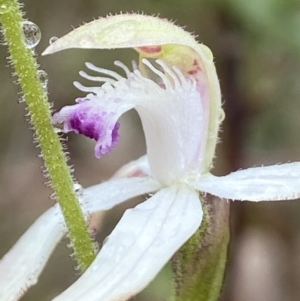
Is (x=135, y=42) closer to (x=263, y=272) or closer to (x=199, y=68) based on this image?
(x=199, y=68)

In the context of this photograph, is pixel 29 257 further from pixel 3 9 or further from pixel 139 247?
pixel 3 9

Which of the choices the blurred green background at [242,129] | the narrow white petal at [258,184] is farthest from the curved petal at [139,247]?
the blurred green background at [242,129]

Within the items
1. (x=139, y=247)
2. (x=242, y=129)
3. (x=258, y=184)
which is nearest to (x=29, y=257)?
(x=139, y=247)

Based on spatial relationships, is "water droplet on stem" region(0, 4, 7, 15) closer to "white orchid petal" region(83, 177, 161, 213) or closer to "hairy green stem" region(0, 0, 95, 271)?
"hairy green stem" region(0, 0, 95, 271)

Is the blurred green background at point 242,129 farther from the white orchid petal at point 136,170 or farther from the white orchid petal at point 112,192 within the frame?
the white orchid petal at point 112,192

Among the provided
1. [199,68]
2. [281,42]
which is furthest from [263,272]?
[199,68]
